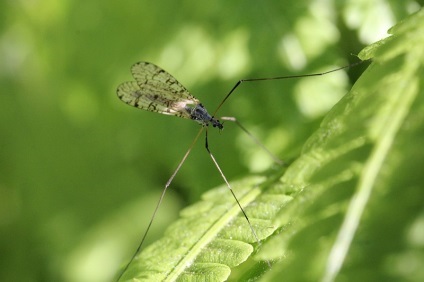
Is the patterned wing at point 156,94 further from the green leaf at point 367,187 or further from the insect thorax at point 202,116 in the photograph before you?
the green leaf at point 367,187

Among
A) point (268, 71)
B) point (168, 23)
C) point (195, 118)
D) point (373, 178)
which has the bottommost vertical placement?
point (373, 178)

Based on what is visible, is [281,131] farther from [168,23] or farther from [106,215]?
[106,215]

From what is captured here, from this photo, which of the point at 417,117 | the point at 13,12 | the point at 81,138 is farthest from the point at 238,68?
the point at 417,117

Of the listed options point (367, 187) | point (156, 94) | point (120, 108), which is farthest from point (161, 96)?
point (367, 187)

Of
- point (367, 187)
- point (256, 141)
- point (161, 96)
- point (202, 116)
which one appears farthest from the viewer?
point (161, 96)

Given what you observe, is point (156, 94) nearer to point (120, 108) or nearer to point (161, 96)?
point (161, 96)
